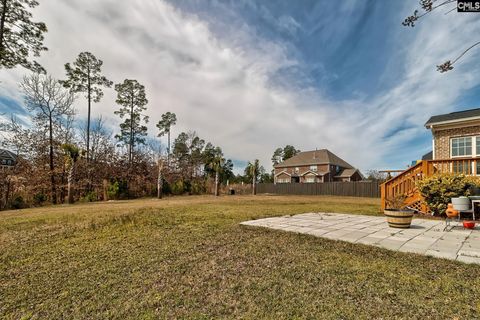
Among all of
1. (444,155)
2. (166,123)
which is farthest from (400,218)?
(166,123)

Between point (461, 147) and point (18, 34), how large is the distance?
2119cm

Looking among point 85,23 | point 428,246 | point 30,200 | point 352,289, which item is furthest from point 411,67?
point 30,200

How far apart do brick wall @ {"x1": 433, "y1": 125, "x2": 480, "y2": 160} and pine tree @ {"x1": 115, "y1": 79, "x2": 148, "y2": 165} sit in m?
22.4

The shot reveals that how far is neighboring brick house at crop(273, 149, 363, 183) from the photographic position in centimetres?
3459

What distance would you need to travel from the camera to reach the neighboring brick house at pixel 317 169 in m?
34.6

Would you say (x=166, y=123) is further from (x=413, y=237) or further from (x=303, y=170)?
(x=413, y=237)

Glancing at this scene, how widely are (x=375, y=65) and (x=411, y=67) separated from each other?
188 centimetres

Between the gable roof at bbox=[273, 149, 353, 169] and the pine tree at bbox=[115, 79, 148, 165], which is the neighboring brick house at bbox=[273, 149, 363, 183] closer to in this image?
the gable roof at bbox=[273, 149, 353, 169]

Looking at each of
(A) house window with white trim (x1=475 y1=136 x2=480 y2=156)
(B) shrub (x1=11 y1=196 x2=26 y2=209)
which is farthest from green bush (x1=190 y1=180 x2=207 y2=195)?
(A) house window with white trim (x1=475 y1=136 x2=480 y2=156)

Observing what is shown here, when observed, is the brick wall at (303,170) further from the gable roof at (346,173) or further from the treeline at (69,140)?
the treeline at (69,140)

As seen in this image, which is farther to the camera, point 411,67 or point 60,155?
point 60,155

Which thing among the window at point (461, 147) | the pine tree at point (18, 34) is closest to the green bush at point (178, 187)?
the pine tree at point (18, 34)

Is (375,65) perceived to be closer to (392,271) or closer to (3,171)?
(392,271)

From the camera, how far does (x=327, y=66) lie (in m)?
11.3
